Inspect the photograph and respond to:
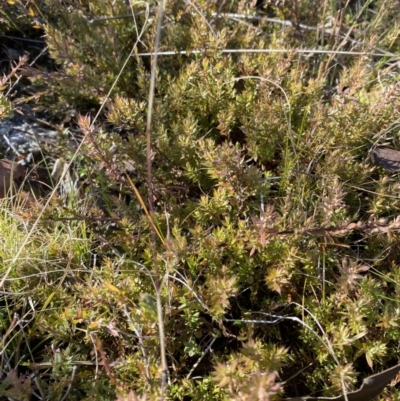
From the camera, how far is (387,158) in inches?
83.4

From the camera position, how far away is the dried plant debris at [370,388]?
5.02 feet

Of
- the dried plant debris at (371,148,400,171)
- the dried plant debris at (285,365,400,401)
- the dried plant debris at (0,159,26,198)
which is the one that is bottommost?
the dried plant debris at (285,365,400,401)

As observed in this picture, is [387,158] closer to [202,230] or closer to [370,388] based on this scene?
[202,230]

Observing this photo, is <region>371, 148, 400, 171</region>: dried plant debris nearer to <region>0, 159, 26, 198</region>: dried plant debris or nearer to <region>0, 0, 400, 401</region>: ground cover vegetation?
<region>0, 0, 400, 401</region>: ground cover vegetation

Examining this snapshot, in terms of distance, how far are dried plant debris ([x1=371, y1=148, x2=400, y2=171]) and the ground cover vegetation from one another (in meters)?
0.04

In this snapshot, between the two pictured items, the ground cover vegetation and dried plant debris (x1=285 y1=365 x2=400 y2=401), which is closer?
dried plant debris (x1=285 y1=365 x2=400 y2=401)

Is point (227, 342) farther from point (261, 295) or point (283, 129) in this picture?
point (283, 129)

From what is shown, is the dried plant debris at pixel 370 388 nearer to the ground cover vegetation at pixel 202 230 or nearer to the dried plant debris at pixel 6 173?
the ground cover vegetation at pixel 202 230

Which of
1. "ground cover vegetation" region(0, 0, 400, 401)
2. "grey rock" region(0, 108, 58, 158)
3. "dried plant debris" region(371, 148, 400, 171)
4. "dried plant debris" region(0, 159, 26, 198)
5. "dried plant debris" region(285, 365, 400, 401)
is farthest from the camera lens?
"grey rock" region(0, 108, 58, 158)

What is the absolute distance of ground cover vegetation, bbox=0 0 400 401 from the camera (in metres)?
1.68

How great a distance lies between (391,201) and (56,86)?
1590mm

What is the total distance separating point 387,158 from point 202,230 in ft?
2.72

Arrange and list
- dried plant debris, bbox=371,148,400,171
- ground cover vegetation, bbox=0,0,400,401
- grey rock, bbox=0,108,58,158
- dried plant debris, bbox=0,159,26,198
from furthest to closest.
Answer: grey rock, bbox=0,108,58,158 < dried plant debris, bbox=0,159,26,198 < dried plant debris, bbox=371,148,400,171 < ground cover vegetation, bbox=0,0,400,401

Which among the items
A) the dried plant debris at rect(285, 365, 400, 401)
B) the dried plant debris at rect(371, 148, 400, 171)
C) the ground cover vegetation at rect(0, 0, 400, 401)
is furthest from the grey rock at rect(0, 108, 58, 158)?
the dried plant debris at rect(285, 365, 400, 401)
